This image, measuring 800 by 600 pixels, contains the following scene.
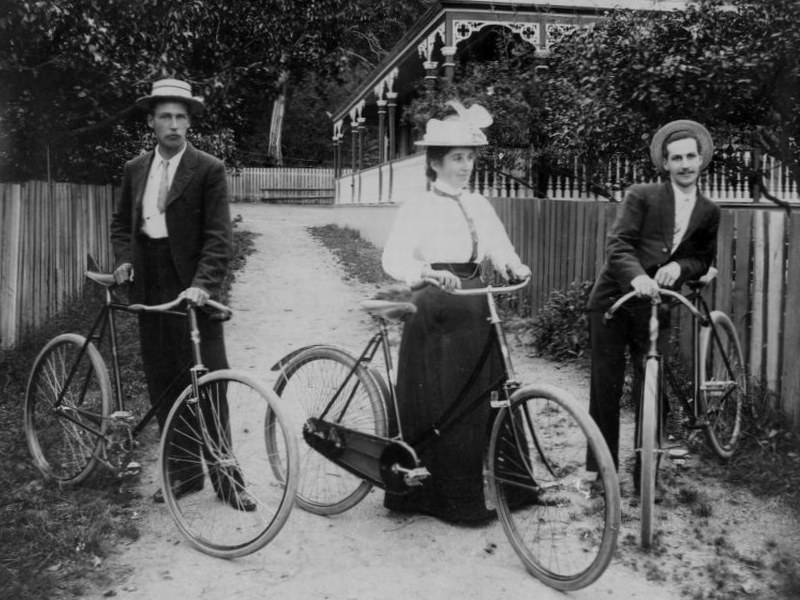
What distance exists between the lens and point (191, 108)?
Answer: 178 inches

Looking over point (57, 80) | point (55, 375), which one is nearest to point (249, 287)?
point (57, 80)

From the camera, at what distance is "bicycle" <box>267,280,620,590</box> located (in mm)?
3590

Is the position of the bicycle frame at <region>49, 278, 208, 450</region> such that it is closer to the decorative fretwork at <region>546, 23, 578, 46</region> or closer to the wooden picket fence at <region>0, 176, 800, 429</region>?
the wooden picket fence at <region>0, 176, 800, 429</region>

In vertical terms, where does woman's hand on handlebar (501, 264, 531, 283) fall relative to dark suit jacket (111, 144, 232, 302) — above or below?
below

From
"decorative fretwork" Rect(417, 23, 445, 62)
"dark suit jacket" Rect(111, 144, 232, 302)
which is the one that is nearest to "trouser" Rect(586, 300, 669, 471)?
"dark suit jacket" Rect(111, 144, 232, 302)

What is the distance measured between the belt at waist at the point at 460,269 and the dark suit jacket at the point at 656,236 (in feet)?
2.51

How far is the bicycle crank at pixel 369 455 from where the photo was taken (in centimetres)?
404

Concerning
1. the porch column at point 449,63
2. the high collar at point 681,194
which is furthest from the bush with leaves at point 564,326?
the porch column at point 449,63

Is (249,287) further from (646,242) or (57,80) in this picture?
(646,242)

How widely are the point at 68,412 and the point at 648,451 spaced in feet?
9.60

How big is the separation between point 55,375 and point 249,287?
6.18m

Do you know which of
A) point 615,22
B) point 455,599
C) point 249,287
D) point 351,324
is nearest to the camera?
point 455,599

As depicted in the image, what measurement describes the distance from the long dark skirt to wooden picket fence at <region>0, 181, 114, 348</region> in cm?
402

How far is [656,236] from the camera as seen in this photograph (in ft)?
14.6
